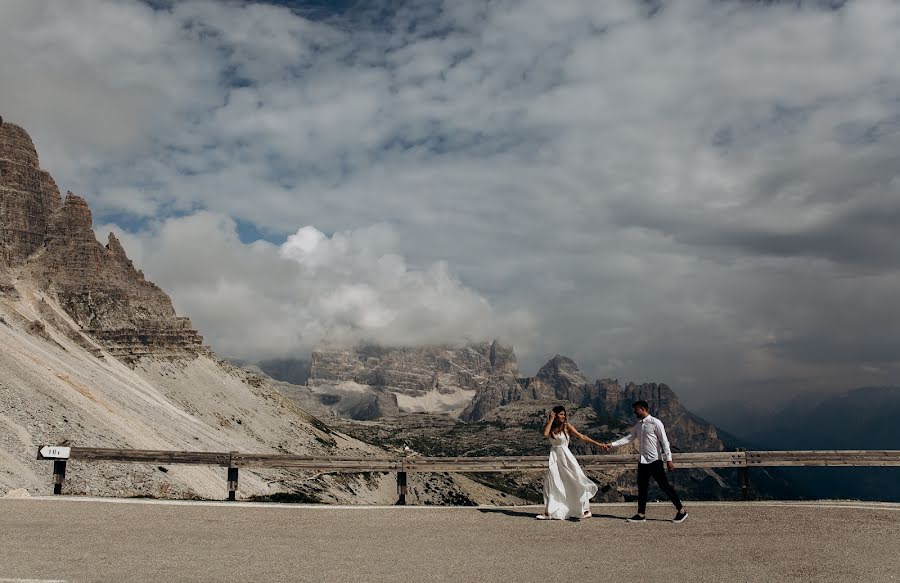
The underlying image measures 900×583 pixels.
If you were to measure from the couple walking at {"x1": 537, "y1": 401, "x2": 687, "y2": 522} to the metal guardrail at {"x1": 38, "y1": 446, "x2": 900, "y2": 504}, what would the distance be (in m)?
2.22

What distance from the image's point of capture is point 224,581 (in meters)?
10.8

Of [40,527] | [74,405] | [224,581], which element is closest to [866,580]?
[224,581]

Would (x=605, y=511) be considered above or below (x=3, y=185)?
below

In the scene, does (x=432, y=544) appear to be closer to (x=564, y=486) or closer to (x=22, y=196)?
(x=564, y=486)

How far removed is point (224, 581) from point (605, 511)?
10501 millimetres

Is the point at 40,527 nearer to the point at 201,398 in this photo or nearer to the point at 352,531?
the point at 352,531

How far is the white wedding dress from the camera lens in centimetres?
1598

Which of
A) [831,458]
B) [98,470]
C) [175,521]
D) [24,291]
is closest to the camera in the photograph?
[175,521]

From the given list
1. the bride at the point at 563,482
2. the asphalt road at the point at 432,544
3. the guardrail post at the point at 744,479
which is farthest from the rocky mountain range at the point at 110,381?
the guardrail post at the point at 744,479

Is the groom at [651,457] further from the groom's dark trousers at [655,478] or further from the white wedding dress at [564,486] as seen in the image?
the white wedding dress at [564,486]

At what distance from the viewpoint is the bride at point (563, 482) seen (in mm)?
15977

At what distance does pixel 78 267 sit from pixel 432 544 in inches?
5614

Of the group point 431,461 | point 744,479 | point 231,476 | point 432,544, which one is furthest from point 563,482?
point 231,476

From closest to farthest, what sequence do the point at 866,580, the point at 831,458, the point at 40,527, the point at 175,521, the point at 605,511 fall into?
the point at 866,580 → the point at 40,527 → the point at 175,521 → the point at 605,511 → the point at 831,458
